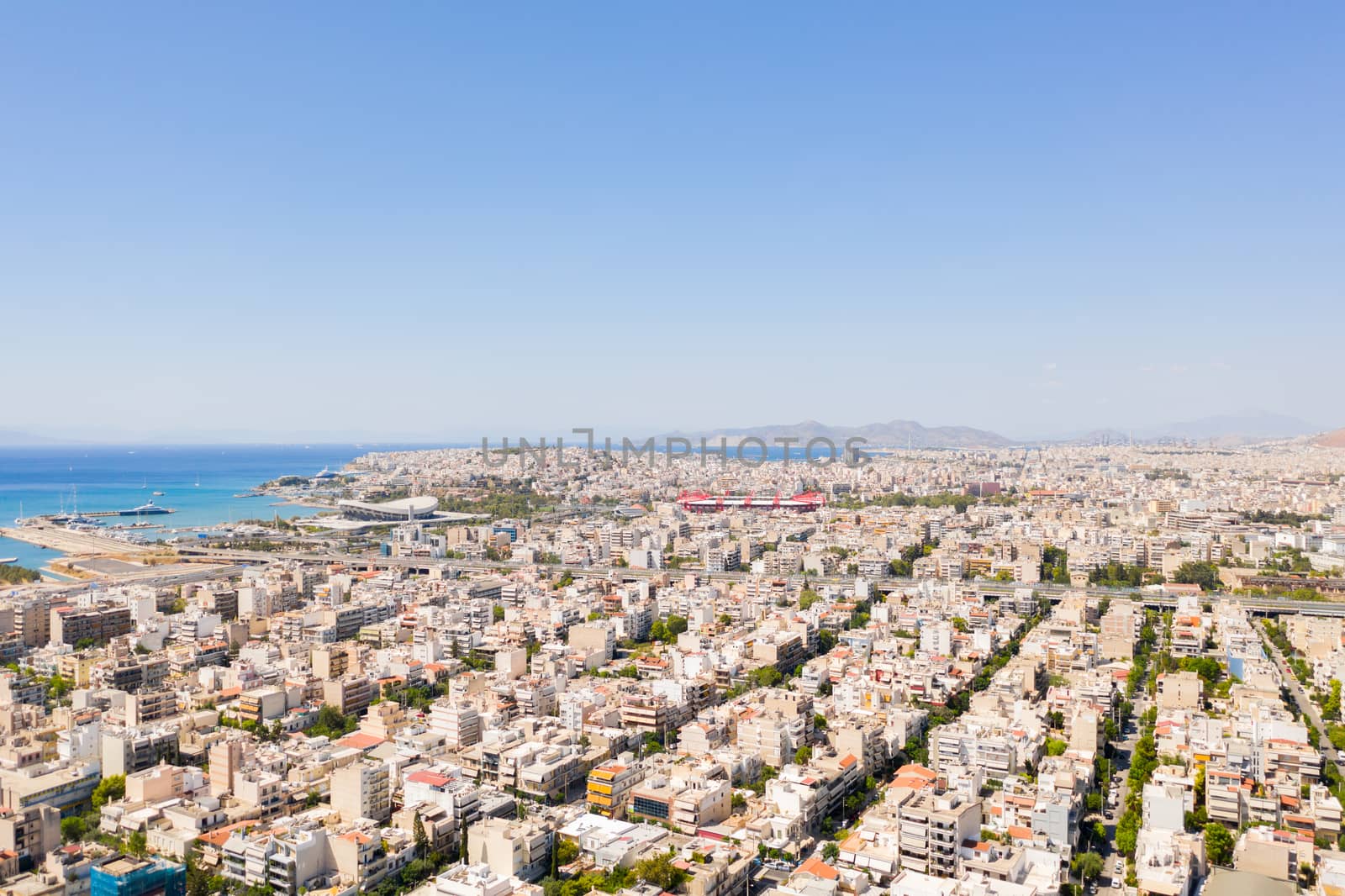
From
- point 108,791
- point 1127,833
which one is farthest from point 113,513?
point 1127,833

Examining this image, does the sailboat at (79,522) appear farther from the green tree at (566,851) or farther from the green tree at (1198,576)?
the green tree at (1198,576)

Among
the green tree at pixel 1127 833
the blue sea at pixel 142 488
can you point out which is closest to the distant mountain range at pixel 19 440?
the blue sea at pixel 142 488

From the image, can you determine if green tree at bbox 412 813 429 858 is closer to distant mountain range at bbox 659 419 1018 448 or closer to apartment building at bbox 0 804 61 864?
apartment building at bbox 0 804 61 864

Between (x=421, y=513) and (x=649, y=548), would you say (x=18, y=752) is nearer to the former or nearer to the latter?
(x=649, y=548)

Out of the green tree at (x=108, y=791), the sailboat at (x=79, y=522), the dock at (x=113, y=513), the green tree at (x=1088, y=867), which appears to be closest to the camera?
the green tree at (x=1088, y=867)

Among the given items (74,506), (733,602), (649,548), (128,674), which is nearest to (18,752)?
(128,674)
